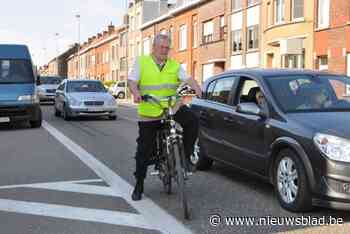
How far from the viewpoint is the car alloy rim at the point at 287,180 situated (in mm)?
6246

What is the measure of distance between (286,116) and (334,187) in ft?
3.62

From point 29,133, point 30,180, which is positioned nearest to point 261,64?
point 29,133

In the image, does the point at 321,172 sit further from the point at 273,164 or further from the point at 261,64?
the point at 261,64

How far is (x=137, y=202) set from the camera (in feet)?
22.4

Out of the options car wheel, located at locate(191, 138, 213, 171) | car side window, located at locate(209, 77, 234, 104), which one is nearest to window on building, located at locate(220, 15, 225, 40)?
car wheel, located at locate(191, 138, 213, 171)

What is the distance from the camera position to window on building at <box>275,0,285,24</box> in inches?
1335

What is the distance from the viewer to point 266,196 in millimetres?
7090

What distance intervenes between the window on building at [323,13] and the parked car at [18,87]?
17240 mm

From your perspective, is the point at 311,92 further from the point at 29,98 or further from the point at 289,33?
the point at 289,33

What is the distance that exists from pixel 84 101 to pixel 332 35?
1409 centimetres

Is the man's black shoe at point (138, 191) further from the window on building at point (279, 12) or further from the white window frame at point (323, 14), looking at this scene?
the window on building at point (279, 12)

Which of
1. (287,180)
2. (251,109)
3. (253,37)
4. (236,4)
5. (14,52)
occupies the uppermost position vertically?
(236,4)

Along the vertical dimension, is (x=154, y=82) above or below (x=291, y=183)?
above

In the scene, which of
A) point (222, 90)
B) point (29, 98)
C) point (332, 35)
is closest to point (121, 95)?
point (332, 35)
